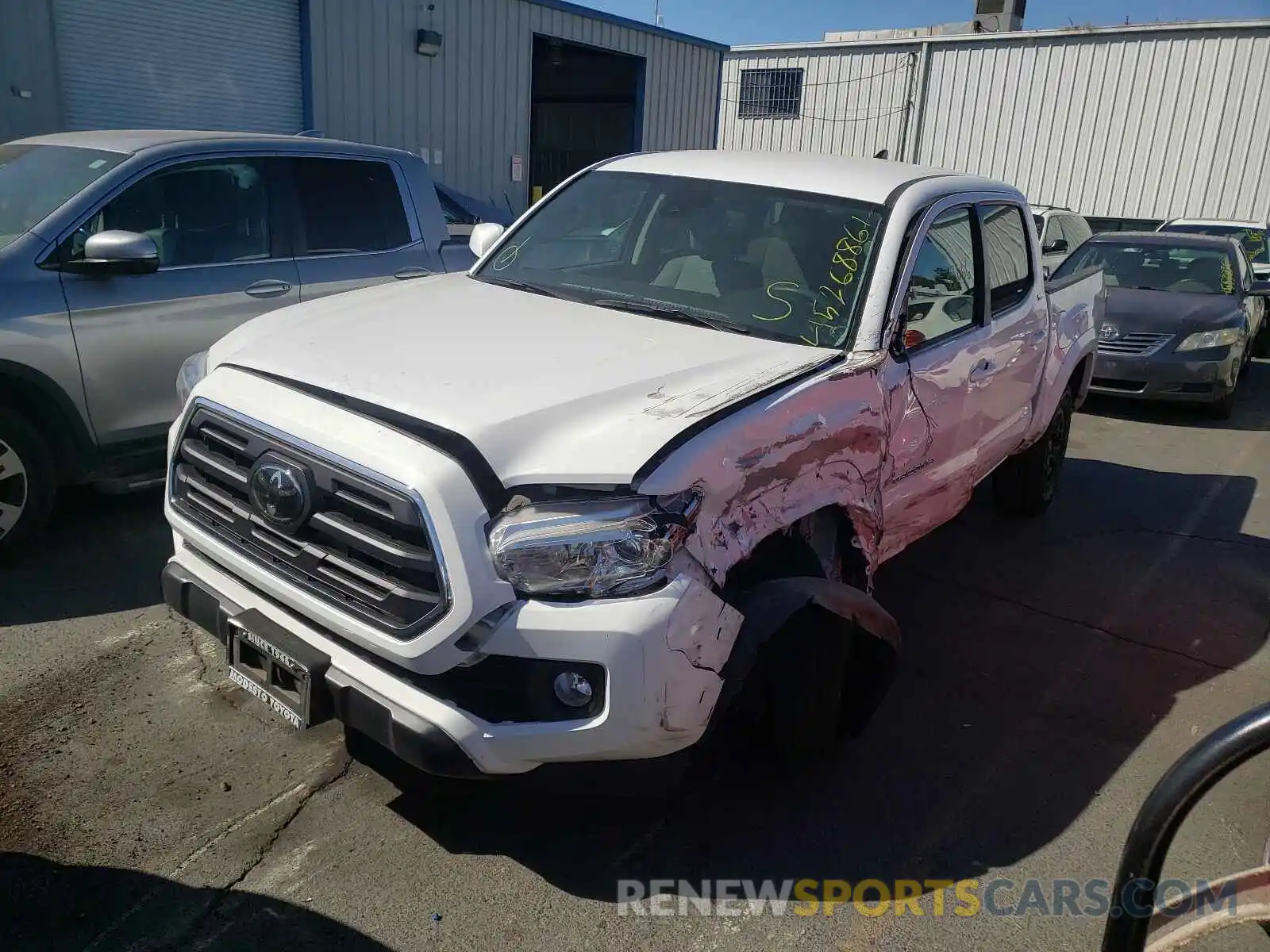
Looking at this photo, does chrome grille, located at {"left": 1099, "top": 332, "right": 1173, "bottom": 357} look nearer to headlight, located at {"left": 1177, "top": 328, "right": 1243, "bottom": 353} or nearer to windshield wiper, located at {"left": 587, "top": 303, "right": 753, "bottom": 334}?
headlight, located at {"left": 1177, "top": 328, "right": 1243, "bottom": 353}

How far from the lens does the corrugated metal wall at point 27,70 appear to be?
9.77 metres

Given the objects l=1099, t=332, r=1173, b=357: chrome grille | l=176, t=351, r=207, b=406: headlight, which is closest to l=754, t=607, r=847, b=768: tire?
l=176, t=351, r=207, b=406: headlight

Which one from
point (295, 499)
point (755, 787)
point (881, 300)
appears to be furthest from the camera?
point (881, 300)

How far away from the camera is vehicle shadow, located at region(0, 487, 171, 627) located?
4.21 meters

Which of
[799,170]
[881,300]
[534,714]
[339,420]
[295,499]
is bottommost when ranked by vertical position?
[534,714]

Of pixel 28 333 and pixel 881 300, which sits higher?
pixel 881 300

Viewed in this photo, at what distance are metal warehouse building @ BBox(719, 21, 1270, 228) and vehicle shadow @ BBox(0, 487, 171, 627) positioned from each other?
20.5 m

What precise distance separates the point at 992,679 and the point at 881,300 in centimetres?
168

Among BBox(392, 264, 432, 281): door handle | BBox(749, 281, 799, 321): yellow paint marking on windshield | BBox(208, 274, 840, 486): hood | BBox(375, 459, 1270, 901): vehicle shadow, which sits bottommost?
BBox(375, 459, 1270, 901): vehicle shadow

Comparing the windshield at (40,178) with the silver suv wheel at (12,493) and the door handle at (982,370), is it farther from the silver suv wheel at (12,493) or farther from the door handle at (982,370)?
the door handle at (982,370)

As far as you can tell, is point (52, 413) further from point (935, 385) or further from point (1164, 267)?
point (1164, 267)

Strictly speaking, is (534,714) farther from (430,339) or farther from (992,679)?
(992,679)

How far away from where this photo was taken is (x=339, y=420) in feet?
8.75

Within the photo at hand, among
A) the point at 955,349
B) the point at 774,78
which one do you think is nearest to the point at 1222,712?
the point at 955,349
